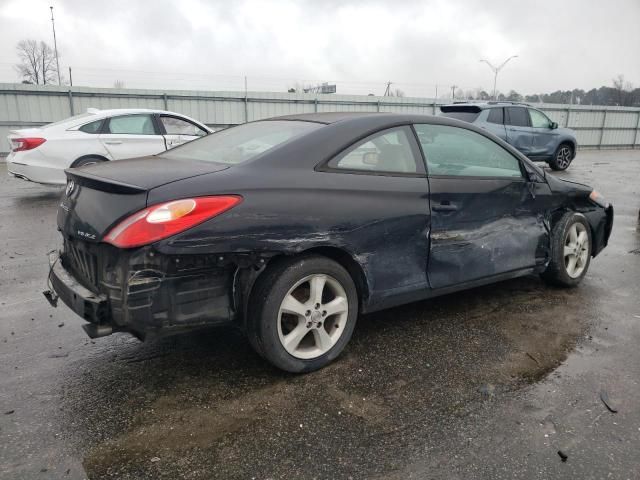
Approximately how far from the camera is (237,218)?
2.62m

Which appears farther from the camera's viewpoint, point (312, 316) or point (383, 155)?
point (383, 155)

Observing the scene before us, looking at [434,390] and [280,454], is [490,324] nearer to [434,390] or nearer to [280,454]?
[434,390]

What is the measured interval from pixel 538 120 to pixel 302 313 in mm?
13114

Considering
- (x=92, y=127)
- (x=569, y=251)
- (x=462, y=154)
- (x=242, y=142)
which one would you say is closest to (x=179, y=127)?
(x=92, y=127)

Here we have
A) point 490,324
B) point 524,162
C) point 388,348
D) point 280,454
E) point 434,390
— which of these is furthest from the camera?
point 524,162

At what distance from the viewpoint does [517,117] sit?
13.4m

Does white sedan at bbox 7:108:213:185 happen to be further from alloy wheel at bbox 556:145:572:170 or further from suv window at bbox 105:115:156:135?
alloy wheel at bbox 556:145:572:170

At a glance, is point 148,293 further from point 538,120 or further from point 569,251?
point 538,120

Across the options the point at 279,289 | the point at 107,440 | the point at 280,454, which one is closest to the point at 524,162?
the point at 279,289

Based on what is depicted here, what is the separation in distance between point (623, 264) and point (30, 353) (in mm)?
5545

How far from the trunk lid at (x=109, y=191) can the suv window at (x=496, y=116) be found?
11.1m

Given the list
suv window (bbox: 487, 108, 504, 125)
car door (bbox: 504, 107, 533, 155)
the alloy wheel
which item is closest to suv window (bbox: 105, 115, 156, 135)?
suv window (bbox: 487, 108, 504, 125)

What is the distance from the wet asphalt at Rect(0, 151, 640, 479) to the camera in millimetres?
Answer: 2248

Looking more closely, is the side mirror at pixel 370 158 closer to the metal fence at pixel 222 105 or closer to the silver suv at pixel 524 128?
the silver suv at pixel 524 128
